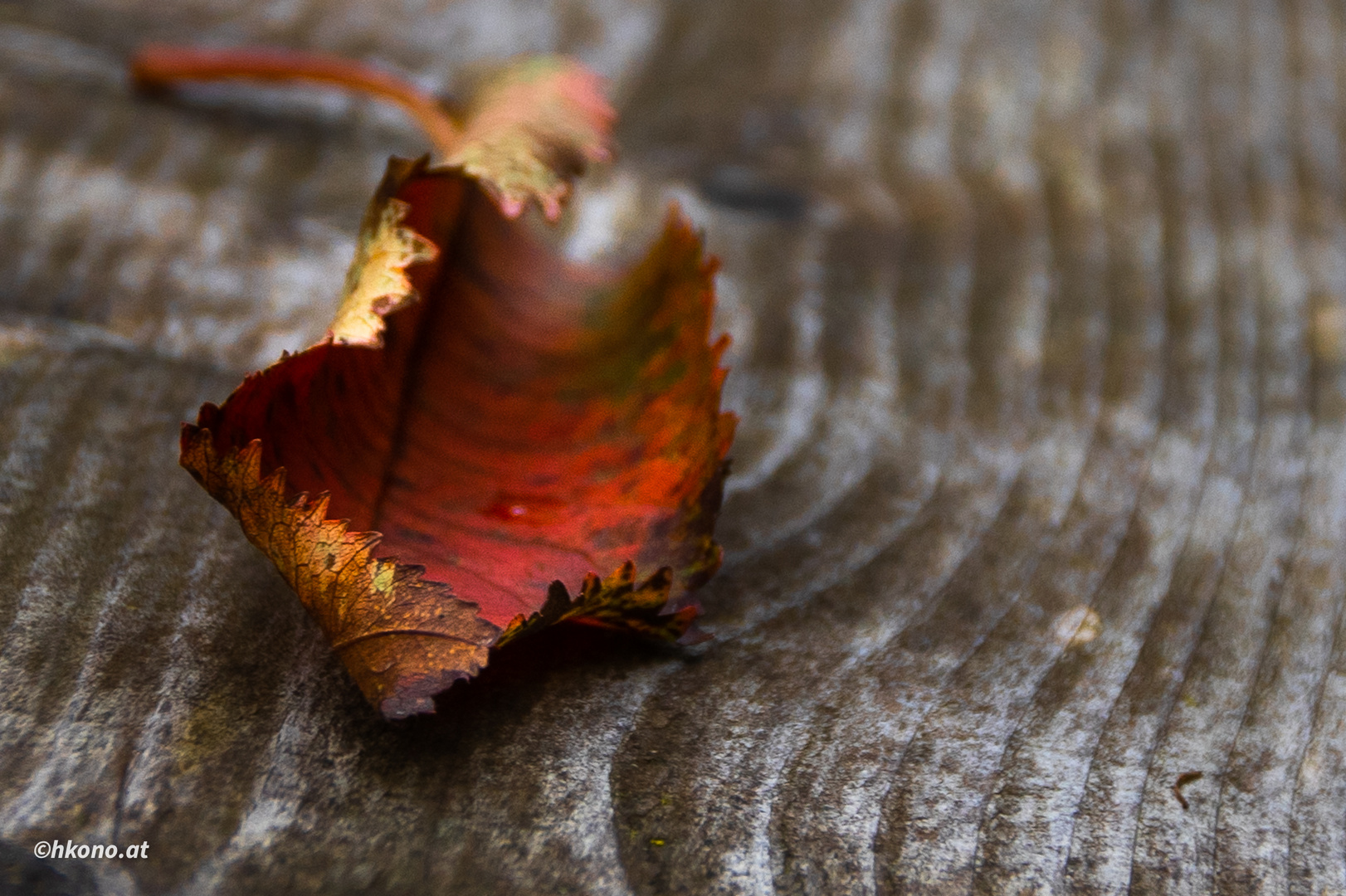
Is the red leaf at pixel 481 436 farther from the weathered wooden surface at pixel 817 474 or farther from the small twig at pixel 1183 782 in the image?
the small twig at pixel 1183 782

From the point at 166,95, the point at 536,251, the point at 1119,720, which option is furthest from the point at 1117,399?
the point at 166,95

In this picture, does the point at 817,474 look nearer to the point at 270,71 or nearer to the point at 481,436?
the point at 481,436

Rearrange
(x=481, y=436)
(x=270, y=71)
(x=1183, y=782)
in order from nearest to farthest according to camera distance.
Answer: (x=1183, y=782) < (x=481, y=436) < (x=270, y=71)

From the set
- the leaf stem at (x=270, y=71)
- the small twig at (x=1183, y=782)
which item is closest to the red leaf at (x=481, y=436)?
the leaf stem at (x=270, y=71)

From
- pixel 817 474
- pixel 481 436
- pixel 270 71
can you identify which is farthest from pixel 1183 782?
pixel 270 71

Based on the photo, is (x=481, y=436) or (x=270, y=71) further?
(x=270, y=71)

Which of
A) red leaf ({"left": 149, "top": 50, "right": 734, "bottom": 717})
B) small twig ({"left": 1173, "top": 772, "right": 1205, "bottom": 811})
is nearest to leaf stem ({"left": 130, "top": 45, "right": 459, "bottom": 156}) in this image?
red leaf ({"left": 149, "top": 50, "right": 734, "bottom": 717})
